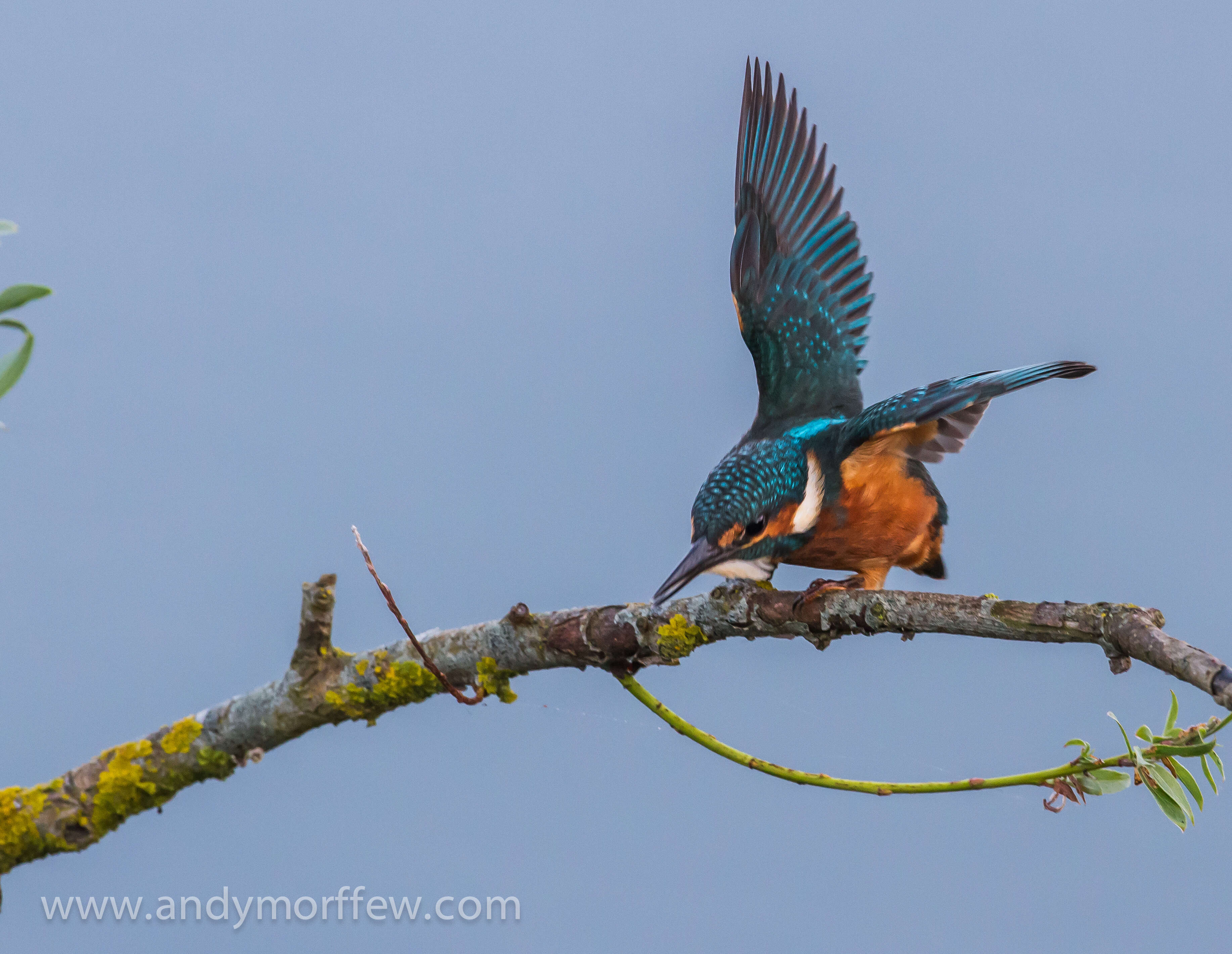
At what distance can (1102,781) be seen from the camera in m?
1.11

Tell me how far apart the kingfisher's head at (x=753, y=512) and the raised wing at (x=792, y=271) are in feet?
0.83

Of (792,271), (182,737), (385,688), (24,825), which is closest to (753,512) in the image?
(385,688)

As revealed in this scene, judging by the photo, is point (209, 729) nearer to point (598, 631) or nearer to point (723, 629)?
point (598, 631)

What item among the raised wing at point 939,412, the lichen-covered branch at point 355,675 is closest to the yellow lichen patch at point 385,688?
the lichen-covered branch at point 355,675

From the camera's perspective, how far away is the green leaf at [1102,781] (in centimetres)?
110

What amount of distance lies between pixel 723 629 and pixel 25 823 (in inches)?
36.0

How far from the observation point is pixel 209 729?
1.44 m

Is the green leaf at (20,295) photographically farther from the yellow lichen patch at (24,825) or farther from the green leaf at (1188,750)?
the green leaf at (1188,750)

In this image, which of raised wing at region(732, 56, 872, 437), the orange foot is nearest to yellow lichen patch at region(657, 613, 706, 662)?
the orange foot

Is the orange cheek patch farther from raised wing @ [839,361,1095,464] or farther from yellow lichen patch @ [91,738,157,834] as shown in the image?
yellow lichen patch @ [91,738,157,834]

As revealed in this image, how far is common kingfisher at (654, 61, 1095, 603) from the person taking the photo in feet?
4.55

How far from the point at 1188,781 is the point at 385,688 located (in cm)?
91

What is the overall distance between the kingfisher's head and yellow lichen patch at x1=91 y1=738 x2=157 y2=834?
71cm

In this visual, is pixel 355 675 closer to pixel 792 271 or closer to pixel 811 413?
pixel 811 413
